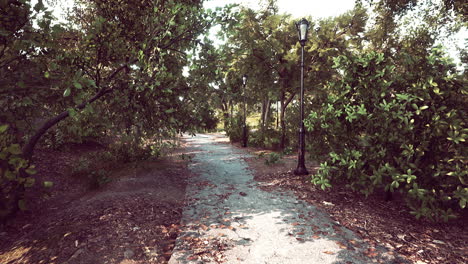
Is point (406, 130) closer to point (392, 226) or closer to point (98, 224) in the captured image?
point (392, 226)

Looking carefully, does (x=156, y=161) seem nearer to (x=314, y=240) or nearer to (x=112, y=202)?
(x=112, y=202)

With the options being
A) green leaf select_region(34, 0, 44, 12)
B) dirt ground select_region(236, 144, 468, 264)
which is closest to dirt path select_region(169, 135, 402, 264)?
dirt ground select_region(236, 144, 468, 264)

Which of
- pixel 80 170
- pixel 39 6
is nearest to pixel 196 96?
pixel 39 6

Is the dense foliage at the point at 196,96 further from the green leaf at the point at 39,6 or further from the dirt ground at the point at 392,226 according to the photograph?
the dirt ground at the point at 392,226

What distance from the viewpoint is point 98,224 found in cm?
405

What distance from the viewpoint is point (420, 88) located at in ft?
14.7

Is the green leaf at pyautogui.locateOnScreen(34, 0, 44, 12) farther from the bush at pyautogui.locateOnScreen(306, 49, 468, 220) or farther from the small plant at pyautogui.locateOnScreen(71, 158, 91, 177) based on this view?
the bush at pyautogui.locateOnScreen(306, 49, 468, 220)

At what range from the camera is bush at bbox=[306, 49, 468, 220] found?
4211mm

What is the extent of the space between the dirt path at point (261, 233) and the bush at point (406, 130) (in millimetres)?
1226

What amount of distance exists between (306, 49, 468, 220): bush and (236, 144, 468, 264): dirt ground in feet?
1.07

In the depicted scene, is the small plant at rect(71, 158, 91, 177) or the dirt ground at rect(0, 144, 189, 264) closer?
the dirt ground at rect(0, 144, 189, 264)

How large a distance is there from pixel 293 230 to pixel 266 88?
10571 mm

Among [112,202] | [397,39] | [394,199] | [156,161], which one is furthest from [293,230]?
[397,39]

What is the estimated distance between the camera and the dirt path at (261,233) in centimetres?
343
